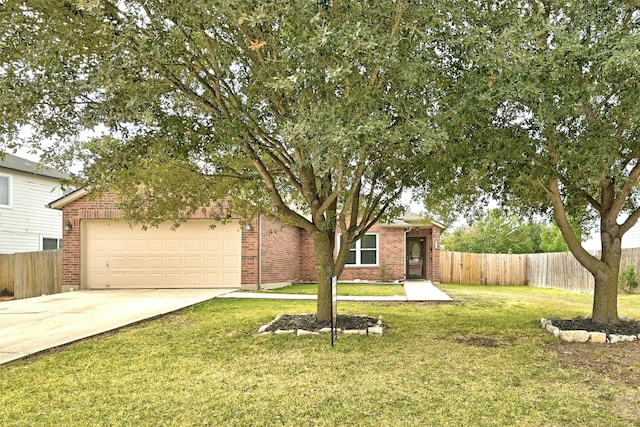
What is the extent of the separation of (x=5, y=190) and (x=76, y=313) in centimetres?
1044

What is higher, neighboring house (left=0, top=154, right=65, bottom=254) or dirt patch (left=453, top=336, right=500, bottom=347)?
neighboring house (left=0, top=154, right=65, bottom=254)

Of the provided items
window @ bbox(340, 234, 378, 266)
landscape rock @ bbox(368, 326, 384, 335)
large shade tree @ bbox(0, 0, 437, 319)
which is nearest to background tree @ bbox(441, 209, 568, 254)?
window @ bbox(340, 234, 378, 266)

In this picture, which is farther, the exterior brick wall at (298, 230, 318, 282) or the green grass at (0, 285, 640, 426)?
the exterior brick wall at (298, 230, 318, 282)

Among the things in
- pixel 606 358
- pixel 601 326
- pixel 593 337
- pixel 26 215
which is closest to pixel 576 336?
pixel 593 337

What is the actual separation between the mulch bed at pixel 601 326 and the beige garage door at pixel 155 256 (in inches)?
425

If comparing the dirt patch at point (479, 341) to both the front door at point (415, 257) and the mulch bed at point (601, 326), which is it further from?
the front door at point (415, 257)

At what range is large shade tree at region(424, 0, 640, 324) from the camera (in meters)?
5.73

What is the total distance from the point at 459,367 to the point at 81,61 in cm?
608

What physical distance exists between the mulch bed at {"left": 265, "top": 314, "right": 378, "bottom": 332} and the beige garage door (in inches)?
310

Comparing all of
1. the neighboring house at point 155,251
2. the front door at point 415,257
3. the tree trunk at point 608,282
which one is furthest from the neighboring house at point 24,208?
the tree trunk at point 608,282

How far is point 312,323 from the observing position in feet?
28.9

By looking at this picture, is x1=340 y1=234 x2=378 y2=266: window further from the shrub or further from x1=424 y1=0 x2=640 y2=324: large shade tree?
x1=424 y1=0 x2=640 y2=324: large shade tree

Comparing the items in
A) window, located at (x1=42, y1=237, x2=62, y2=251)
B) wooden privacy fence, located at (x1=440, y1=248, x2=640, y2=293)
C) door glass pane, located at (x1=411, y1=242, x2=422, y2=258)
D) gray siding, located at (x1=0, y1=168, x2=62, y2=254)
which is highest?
gray siding, located at (x1=0, y1=168, x2=62, y2=254)

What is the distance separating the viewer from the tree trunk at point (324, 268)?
8.72 metres
